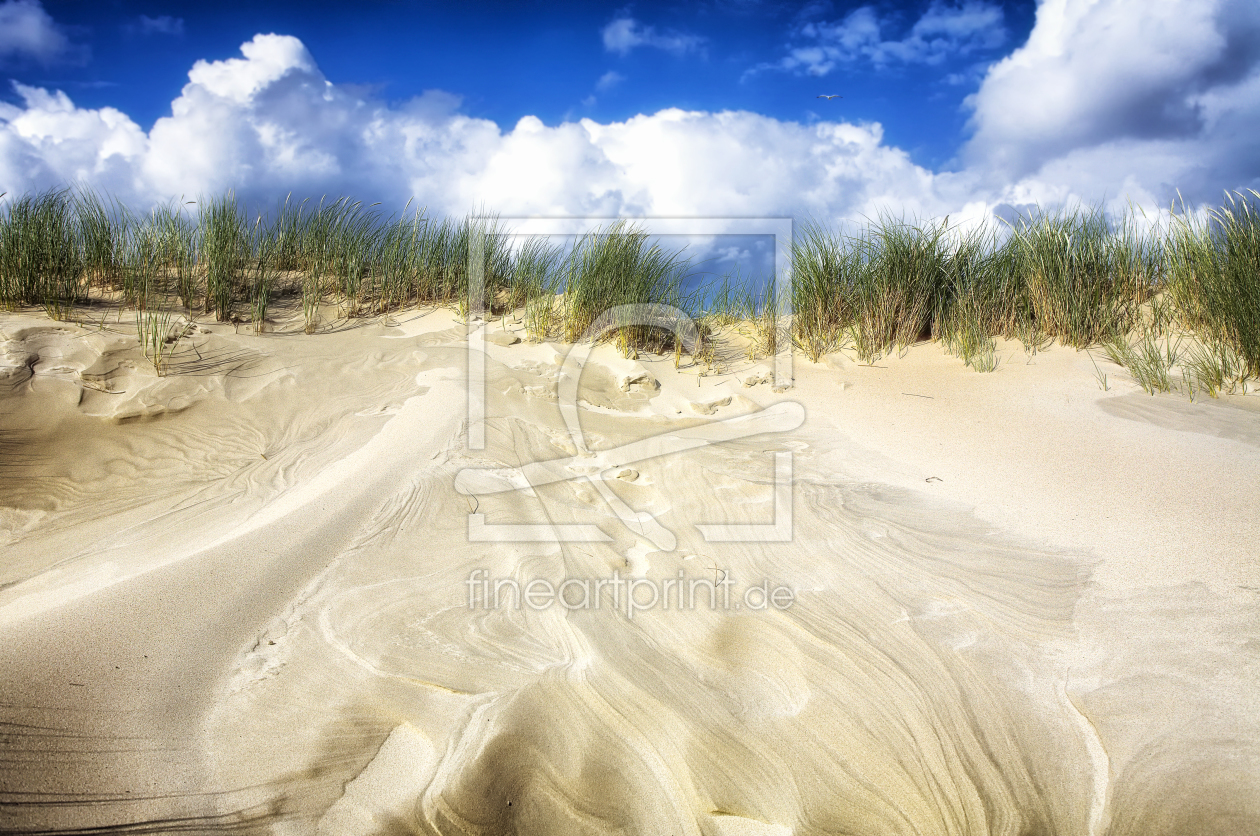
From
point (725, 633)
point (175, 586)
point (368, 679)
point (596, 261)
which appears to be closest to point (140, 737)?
point (368, 679)

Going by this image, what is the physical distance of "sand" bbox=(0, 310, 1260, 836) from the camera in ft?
4.79

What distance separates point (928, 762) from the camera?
155 centimetres

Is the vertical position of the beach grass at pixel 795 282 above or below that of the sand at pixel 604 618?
above

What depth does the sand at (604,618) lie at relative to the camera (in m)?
1.46

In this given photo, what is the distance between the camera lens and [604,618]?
6.97ft

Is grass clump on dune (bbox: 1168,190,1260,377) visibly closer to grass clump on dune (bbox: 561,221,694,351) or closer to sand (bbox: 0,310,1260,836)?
sand (bbox: 0,310,1260,836)

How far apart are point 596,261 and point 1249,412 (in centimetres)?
475

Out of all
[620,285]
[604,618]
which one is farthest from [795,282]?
[604,618]

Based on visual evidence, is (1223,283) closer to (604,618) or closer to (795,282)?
(795,282)

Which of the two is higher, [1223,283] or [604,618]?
[1223,283]

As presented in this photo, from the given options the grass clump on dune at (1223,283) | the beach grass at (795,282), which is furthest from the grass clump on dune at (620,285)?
the grass clump on dune at (1223,283)

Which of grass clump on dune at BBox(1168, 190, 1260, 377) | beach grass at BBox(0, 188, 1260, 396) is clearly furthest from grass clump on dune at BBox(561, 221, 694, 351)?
grass clump on dune at BBox(1168, 190, 1260, 377)

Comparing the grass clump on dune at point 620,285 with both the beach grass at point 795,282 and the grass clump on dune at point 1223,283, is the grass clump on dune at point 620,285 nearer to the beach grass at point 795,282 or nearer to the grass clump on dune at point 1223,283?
the beach grass at point 795,282

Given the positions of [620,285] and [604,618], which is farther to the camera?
[620,285]
